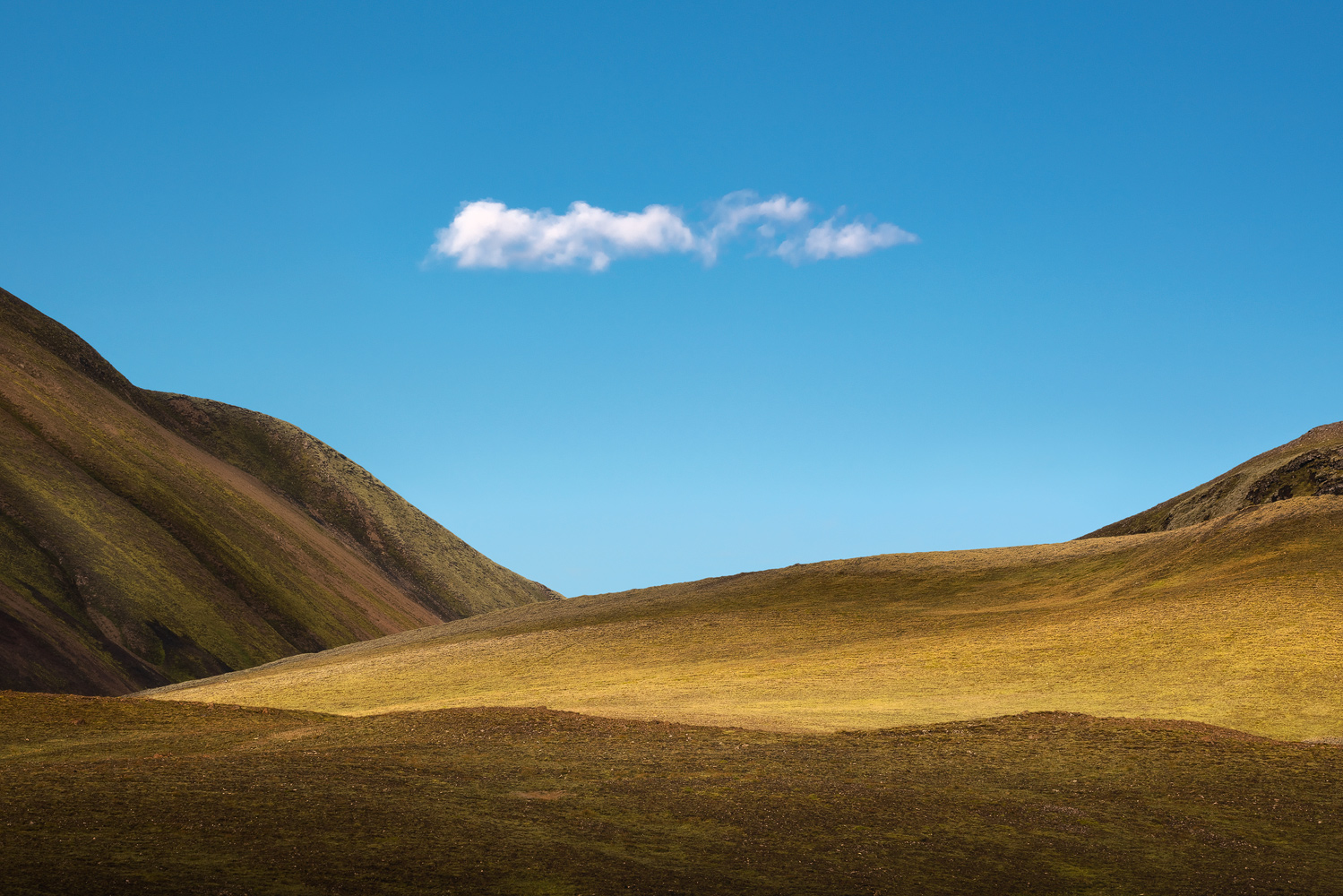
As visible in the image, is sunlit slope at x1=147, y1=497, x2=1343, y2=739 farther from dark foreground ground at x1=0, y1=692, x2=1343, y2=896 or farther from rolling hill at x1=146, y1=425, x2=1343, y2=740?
dark foreground ground at x1=0, y1=692, x2=1343, y2=896

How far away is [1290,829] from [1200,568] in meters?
37.7

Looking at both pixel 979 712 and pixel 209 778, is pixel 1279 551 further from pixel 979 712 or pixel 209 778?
pixel 209 778

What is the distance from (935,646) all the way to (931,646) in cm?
24

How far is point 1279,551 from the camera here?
53094 mm

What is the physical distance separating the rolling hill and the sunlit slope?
0.55 ft

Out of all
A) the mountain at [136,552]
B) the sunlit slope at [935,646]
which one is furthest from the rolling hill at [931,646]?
the mountain at [136,552]

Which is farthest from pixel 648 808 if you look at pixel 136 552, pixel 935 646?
pixel 136 552

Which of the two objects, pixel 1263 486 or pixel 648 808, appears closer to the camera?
pixel 648 808

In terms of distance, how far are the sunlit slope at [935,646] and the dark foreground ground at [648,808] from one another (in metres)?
5.86

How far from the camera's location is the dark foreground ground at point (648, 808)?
1469cm

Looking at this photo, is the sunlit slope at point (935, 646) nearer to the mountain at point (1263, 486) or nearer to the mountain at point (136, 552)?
the mountain at point (1263, 486)

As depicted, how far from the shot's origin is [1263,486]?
81.9 m

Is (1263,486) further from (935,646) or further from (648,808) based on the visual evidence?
(648,808)

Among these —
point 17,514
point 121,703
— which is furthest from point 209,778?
point 17,514
